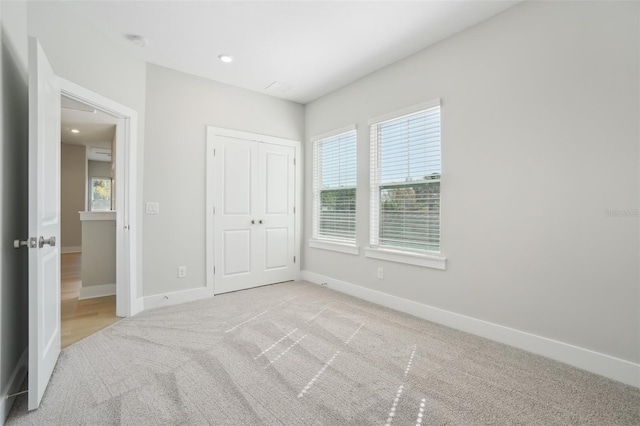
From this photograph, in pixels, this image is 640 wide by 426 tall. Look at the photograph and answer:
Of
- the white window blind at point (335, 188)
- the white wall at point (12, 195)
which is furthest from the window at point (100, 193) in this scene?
the white wall at point (12, 195)

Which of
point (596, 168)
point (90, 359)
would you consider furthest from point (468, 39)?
point (90, 359)

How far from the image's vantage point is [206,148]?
3.79 metres

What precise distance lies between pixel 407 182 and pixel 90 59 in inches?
128

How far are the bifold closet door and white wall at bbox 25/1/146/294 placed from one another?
95 cm

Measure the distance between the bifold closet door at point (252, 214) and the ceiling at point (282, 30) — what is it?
43.2 inches

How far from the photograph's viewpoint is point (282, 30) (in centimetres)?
276

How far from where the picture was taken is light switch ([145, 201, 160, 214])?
3353 mm

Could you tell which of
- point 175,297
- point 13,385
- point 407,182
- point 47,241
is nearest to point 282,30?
point 407,182

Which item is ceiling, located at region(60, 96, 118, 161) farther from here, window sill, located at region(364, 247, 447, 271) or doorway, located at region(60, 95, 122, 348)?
window sill, located at region(364, 247, 447, 271)

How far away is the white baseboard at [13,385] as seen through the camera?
5.11 ft

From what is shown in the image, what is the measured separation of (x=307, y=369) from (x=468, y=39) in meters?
3.11

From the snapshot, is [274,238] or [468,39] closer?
[468,39]

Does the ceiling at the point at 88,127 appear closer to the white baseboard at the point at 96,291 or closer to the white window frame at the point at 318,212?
the white baseboard at the point at 96,291

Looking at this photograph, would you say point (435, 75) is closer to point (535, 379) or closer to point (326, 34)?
point (326, 34)
